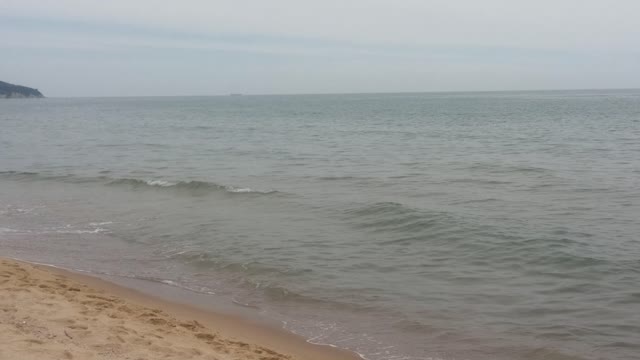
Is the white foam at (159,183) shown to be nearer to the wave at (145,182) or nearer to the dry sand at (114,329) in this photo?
the wave at (145,182)

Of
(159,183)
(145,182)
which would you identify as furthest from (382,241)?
(145,182)

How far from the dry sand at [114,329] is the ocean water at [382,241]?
0.72m

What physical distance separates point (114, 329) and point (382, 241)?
22.6ft

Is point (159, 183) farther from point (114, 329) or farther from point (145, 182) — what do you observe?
point (114, 329)

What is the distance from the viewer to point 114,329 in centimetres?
687

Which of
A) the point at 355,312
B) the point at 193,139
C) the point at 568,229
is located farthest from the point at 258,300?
the point at 193,139

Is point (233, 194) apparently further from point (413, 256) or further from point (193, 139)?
point (193, 139)

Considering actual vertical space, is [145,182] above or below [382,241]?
above

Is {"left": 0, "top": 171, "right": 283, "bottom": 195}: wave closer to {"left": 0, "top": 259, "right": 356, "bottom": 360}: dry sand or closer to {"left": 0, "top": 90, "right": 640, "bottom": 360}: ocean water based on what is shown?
{"left": 0, "top": 90, "right": 640, "bottom": 360}: ocean water

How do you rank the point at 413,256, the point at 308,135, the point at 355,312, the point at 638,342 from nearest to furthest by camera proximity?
1. the point at 638,342
2. the point at 355,312
3. the point at 413,256
4. the point at 308,135

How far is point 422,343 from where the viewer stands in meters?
7.80

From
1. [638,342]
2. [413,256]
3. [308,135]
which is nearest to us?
[638,342]

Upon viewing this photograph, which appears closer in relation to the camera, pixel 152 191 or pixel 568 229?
pixel 568 229

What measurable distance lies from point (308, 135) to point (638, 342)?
36648mm
